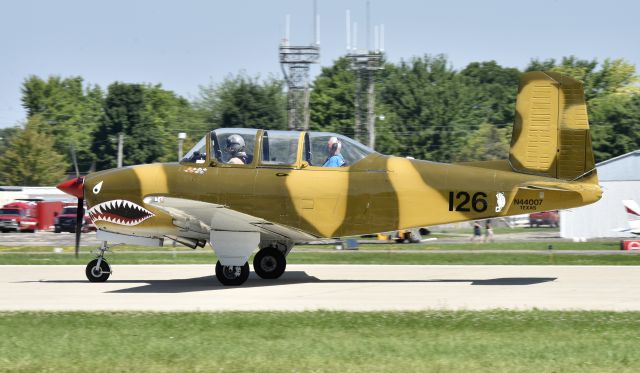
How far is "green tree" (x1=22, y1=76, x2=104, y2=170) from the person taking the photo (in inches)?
4380

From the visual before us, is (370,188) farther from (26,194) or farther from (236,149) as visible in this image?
(26,194)

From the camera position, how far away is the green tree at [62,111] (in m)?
111

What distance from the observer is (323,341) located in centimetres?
997

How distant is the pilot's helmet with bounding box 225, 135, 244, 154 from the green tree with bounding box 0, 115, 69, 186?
80.1 meters

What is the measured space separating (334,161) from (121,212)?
416 centimetres

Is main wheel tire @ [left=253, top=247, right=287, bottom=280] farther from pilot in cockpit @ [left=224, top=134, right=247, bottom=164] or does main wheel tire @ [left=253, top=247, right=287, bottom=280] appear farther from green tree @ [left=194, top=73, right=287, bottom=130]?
green tree @ [left=194, top=73, right=287, bottom=130]

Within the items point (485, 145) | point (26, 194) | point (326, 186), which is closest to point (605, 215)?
point (326, 186)

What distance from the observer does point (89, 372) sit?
8.55 meters

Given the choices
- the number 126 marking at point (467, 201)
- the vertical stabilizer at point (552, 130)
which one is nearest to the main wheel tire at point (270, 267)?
the number 126 marking at point (467, 201)

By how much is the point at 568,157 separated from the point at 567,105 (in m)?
0.90

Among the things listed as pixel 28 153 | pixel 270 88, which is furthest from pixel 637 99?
pixel 28 153

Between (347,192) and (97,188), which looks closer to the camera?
(347,192)

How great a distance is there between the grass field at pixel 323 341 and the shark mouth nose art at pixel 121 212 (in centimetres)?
439

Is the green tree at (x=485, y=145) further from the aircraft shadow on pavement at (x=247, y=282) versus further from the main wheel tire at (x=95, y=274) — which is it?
the main wheel tire at (x=95, y=274)
